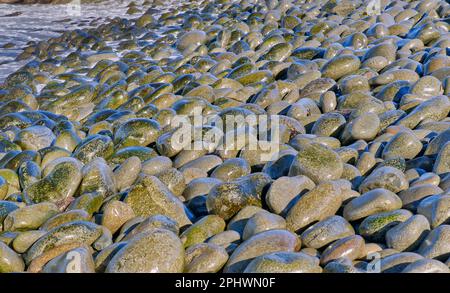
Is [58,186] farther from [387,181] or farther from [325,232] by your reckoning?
[387,181]

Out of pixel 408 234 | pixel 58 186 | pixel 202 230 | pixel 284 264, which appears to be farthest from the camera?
pixel 58 186

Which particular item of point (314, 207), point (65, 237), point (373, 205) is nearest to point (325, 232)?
point (314, 207)

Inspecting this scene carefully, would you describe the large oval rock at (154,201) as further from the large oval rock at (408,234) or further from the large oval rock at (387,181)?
the large oval rock at (408,234)

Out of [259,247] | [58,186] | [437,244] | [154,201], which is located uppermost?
[437,244]

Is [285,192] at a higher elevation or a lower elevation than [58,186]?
higher

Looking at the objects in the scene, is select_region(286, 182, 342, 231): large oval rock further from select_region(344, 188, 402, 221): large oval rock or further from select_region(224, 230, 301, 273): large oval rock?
select_region(224, 230, 301, 273): large oval rock

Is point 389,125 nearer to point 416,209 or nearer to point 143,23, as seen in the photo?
point 416,209

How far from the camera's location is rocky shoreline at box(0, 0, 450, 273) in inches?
119

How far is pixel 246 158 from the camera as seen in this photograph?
14.5ft

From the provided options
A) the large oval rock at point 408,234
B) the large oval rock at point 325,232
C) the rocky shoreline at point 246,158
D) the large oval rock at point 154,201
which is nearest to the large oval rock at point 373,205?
the rocky shoreline at point 246,158

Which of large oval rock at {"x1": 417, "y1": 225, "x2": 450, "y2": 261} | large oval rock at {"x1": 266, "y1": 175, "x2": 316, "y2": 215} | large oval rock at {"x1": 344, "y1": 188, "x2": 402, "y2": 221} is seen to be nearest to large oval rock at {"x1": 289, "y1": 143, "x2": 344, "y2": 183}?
large oval rock at {"x1": 266, "y1": 175, "x2": 316, "y2": 215}

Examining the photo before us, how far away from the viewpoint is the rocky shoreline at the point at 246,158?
3.02 meters

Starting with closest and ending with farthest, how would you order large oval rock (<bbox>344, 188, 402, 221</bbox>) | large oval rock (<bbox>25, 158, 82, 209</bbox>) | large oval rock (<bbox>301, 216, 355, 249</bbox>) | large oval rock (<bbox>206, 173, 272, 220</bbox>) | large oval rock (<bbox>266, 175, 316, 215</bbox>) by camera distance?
large oval rock (<bbox>301, 216, 355, 249</bbox>), large oval rock (<bbox>344, 188, 402, 221</bbox>), large oval rock (<bbox>266, 175, 316, 215</bbox>), large oval rock (<bbox>206, 173, 272, 220</bbox>), large oval rock (<bbox>25, 158, 82, 209</bbox>)
